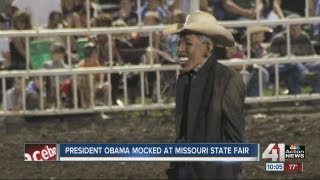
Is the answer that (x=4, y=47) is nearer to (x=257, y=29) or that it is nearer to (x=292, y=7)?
(x=257, y=29)

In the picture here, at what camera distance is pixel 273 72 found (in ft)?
35.2

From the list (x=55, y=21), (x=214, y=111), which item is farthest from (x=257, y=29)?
(x=214, y=111)

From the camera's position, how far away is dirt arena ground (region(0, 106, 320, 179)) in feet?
27.6

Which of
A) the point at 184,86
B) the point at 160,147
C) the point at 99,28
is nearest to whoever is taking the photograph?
the point at 184,86

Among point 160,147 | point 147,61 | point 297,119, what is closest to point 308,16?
point 297,119

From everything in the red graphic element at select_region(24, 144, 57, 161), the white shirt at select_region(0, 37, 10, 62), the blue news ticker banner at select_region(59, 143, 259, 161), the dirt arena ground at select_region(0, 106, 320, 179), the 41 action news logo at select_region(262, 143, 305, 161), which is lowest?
the dirt arena ground at select_region(0, 106, 320, 179)

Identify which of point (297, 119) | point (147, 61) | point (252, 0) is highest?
point (252, 0)

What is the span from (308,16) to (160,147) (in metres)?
5.79

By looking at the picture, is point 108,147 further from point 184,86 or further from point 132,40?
point 132,40

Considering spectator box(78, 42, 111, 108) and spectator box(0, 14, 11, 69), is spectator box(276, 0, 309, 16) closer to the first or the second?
spectator box(78, 42, 111, 108)

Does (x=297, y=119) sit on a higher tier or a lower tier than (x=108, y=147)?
lower

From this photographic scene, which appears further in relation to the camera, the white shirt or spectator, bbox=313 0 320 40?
spectator, bbox=313 0 320 40

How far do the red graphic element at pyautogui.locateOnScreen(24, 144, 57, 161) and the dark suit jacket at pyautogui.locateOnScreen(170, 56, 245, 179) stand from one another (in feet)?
3.63

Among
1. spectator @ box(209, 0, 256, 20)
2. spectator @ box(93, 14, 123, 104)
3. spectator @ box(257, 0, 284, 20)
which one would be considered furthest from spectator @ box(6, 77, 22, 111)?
spectator @ box(257, 0, 284, 20)
